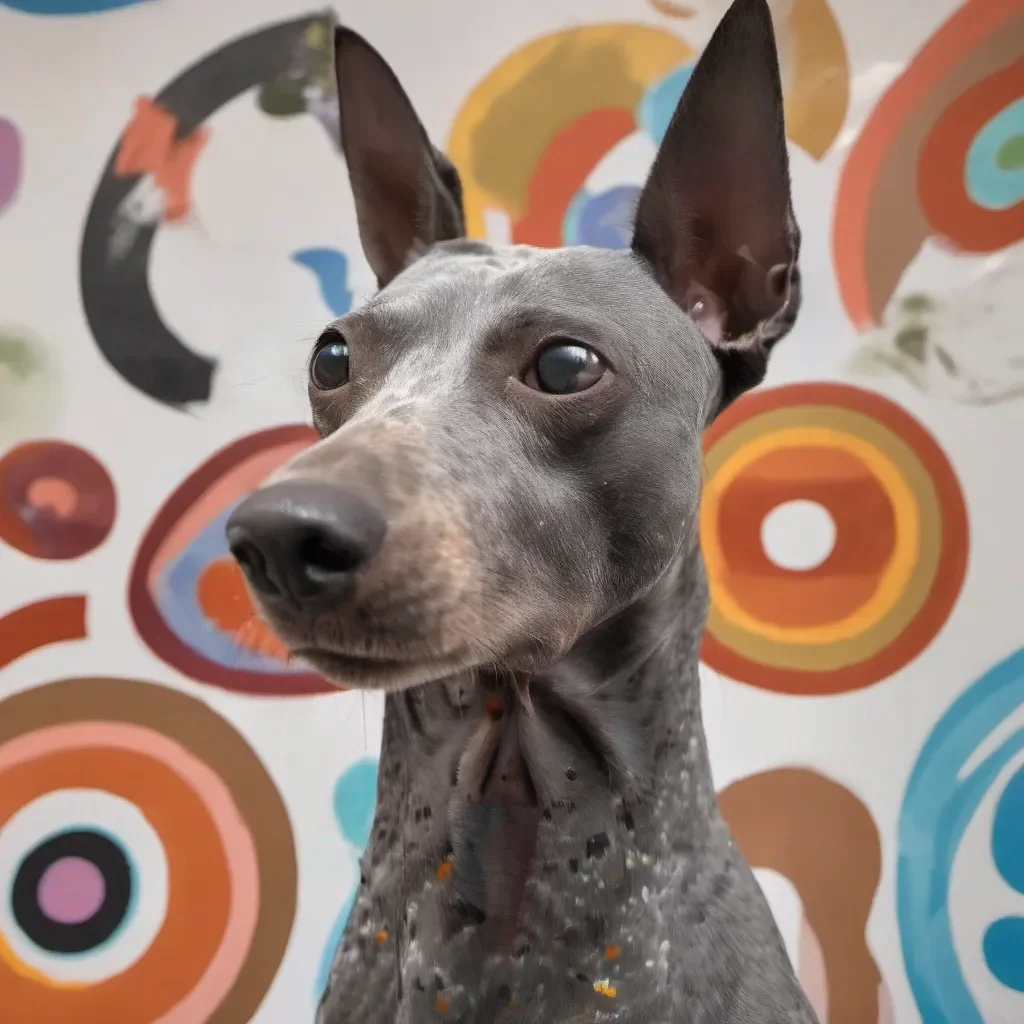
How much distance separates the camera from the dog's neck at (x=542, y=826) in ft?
2.37

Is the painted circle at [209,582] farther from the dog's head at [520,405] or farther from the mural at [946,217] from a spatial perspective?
the mural at [946,217]

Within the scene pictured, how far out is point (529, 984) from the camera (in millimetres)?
710

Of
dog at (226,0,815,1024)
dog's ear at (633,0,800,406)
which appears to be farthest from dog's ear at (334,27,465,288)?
dog's ear at (633,0,800,406)

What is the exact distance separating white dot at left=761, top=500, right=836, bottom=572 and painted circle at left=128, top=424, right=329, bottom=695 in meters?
0.78

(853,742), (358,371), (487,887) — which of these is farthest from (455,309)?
(853,742)

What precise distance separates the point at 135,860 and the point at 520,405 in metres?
1.13

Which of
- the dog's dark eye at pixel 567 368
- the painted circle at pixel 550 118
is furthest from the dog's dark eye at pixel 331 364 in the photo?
the painted circle at pixel 550 118

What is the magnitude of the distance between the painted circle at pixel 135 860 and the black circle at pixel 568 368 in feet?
3.18

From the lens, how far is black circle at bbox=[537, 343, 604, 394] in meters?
0.72

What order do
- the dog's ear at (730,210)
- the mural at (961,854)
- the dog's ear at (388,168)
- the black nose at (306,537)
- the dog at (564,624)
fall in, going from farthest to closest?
the mural at (961,854) < the dog's ear at (388,168) < the dog's ear at (730,210) < the dog at (564,624) < the black nose at (306,537)

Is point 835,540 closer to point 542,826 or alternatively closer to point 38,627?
point 542,826

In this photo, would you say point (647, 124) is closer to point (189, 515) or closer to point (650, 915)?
point (189, 515)

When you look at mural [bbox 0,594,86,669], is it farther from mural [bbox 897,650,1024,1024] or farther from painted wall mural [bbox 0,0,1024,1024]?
mural [bbox 897,650,1024,1024]

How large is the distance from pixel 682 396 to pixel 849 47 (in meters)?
1.04
